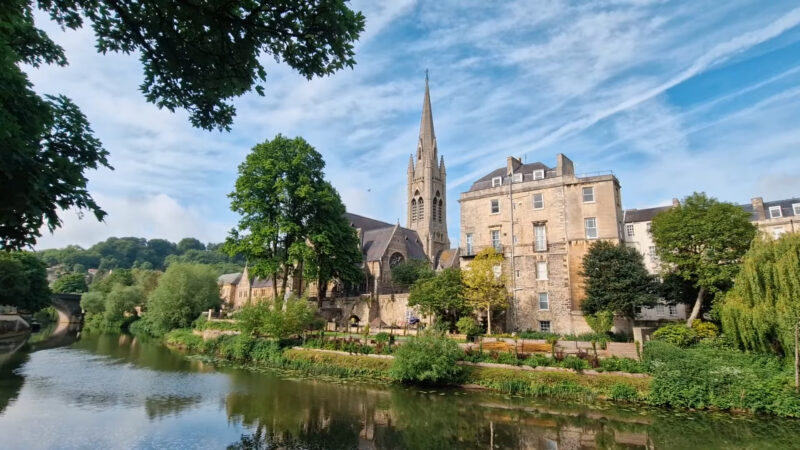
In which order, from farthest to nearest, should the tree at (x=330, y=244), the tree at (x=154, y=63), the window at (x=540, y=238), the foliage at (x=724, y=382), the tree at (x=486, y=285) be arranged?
the tree at (x=330, y=244) < the window at (x=540, y=238) < the tree at (x=486, y=285) < the foliage at (x=724, y=382) < the tree at (x=154, y=63)

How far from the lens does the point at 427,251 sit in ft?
200

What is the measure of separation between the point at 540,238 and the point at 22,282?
47.9m

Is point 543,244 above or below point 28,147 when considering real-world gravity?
above

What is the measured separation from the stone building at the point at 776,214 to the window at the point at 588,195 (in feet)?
53.8

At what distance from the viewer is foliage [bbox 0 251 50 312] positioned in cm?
4125

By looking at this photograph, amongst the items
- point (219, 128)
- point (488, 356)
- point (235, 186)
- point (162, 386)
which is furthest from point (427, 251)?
point (219, 128)

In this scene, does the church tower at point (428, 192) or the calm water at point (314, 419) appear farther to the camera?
the church tower at point (428, 192)

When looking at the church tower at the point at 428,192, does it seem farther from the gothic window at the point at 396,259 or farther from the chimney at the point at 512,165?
the chimney at the point at 512,165

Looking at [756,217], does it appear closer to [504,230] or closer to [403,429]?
[504,230]

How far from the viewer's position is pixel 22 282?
42.4 meters

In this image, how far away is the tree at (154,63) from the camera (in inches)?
233

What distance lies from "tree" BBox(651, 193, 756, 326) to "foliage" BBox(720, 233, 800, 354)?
475cm

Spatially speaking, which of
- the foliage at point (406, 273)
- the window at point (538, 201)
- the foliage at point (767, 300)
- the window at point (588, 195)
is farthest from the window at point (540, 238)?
the foliage at point (406, 273)

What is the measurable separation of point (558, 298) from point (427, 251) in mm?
32127
